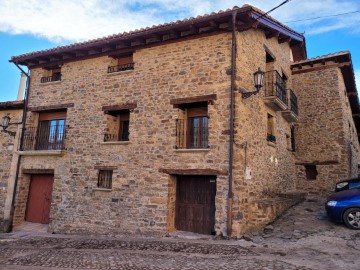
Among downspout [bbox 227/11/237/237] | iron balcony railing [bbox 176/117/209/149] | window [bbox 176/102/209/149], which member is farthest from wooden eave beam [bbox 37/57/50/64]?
downspout [bbox 227/11/237/237]

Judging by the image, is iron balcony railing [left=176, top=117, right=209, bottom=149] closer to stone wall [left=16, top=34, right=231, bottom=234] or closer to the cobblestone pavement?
stone wall [left=16, top=34, right=231, bottom=234]

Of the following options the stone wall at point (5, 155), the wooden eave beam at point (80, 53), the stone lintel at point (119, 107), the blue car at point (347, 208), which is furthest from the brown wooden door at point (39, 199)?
the blue car at point (347, 208)

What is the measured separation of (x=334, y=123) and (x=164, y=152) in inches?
348

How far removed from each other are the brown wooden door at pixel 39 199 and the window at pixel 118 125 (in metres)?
3.16

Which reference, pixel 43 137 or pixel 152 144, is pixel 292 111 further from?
pixel 43 137

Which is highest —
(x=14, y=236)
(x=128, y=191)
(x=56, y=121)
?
(x=56, y=121)

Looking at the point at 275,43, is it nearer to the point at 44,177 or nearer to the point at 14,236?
the point at 44,177

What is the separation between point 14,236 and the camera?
33.2ft

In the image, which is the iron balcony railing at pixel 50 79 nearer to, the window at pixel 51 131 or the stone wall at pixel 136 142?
the stone wall at pixel 136 142

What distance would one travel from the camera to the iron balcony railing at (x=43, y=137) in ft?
38.5

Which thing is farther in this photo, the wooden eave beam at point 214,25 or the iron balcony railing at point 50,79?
the iron balcony railing at point 50,79

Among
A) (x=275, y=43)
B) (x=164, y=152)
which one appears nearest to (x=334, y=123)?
(x=275, y=43)

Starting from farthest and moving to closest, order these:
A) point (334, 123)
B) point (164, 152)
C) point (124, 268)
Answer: point (334, 123) → point (164, 152) → point (124, 268)

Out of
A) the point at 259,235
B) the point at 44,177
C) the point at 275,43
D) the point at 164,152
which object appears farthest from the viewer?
the point at 275,43
